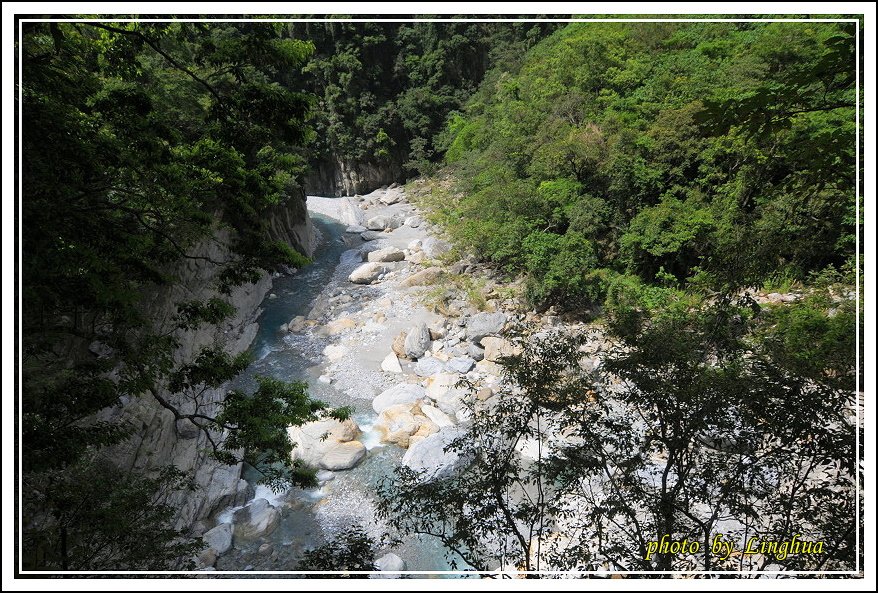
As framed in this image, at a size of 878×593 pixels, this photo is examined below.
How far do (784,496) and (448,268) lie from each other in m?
14.7

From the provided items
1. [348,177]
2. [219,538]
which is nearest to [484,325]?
[219,538]

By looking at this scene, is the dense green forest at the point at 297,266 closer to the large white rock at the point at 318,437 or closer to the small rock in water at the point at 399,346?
the large white rock at the point at 318,437

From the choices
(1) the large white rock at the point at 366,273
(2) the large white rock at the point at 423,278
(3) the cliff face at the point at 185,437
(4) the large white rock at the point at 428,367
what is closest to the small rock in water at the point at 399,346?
(4) the large white rock at the point at 428,367

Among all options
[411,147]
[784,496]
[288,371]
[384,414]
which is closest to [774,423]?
[784,496]

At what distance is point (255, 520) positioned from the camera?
24.8 feet

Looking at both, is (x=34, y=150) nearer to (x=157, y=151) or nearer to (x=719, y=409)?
(x=157, y=151)

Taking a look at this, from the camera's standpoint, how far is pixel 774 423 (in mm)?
3125

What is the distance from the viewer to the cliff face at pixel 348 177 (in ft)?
104

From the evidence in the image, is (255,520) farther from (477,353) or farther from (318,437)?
(477,353)

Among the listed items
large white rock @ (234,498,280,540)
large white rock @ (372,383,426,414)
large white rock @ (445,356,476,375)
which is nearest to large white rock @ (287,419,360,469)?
large white rock @ (372,383,426,414)

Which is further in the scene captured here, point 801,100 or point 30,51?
point 30,51

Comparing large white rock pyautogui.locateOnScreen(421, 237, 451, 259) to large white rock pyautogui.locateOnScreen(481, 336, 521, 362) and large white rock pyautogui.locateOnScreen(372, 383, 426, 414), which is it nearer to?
large white rock pyautogui.locateOnScreen(481, 336, 521, 362)

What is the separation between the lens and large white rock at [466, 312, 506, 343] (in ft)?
40.6

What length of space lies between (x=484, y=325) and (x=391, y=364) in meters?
2.74
